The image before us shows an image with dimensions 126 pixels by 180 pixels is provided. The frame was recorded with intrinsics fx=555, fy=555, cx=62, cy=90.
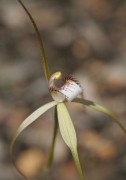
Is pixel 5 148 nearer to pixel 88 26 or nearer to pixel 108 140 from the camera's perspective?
pixel 108 140

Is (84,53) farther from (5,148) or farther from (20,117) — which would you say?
(5,148)

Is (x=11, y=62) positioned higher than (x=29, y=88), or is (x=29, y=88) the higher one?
(x=11, y=62)

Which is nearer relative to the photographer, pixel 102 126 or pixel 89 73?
pixel 102 126

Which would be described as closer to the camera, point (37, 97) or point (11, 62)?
point (37, 97)

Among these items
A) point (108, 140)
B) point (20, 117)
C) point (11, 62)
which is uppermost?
point (11, 62)

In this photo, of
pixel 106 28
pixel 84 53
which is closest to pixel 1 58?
pixel 84 53

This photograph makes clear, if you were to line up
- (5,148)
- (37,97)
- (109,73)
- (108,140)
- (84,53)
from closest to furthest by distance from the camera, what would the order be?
(5,148), (108,140), (37,97), (109,73), (84,53)

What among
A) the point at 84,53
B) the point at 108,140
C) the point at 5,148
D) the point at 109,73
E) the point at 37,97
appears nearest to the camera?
the point at 5,148

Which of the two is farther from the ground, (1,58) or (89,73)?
(1,58)

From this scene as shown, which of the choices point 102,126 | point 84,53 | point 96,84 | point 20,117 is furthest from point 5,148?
point 84,53
